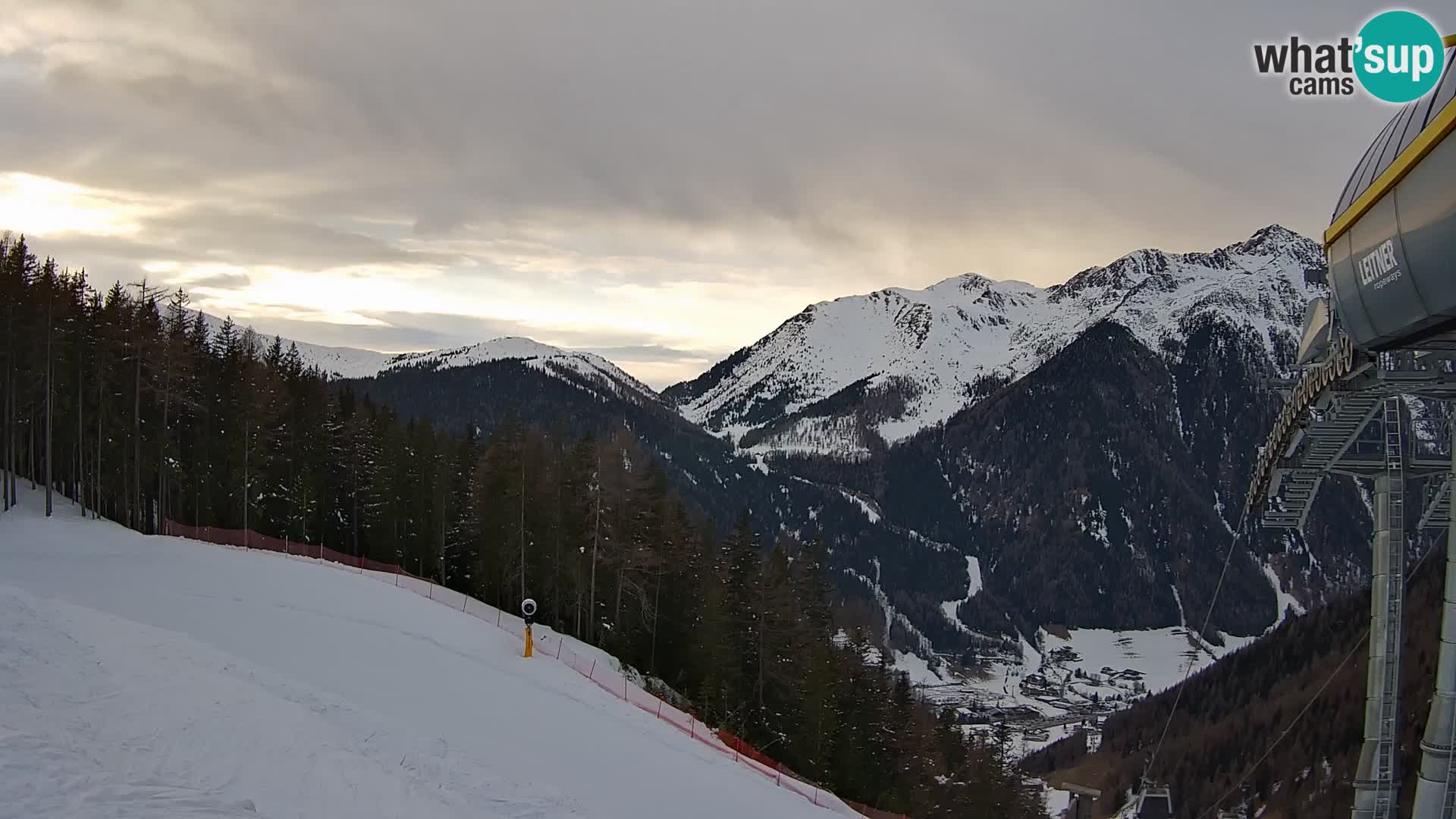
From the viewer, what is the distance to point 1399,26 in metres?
12.2

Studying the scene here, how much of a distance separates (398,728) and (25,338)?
114 feet

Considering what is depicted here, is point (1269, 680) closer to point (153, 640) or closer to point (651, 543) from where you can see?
point (651, 543)

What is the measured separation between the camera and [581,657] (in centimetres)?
3666

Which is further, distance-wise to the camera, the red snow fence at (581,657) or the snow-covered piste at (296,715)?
the red snow fence at (581,657)

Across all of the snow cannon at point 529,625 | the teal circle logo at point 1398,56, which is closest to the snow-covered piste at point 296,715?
the snow cannon at point 529,625

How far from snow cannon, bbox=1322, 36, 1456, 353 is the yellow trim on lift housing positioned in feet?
0.04

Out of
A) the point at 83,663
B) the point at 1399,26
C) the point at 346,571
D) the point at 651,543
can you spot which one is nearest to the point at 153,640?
Answer: the point at 83,663

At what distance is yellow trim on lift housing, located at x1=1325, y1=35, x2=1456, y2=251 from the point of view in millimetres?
8188

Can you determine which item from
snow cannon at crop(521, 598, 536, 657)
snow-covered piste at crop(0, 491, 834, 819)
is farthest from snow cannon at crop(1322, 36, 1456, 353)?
snow cannon at crop(521, 598, 536, 657)

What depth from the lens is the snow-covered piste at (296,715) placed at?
12.1 meters

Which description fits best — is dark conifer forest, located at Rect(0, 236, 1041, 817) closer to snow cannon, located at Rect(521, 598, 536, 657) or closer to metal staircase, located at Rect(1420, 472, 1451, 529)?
snow cannon, located at Rect(521, 598, 536, 657)

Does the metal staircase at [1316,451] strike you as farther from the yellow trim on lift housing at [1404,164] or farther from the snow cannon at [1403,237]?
the yellow trim on lift housing at [1404,164]

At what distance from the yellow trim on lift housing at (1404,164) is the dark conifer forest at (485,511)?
108 ft

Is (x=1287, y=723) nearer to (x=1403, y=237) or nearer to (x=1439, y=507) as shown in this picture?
(x=1439, y=507)
